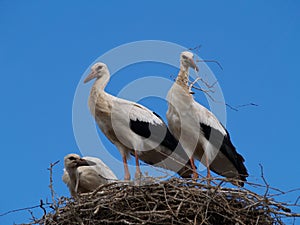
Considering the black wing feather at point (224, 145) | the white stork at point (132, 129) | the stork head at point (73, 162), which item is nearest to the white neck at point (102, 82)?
the white stork at point (132, 129)

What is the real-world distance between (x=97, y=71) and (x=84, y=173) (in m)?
1.52

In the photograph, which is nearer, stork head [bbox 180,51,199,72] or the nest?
the nest

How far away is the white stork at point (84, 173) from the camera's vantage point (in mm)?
9016

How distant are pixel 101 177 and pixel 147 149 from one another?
1067mm

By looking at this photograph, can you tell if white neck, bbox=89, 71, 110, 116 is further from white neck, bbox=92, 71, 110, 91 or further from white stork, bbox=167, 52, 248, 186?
white stork, bbox=167, 52, 248, 186

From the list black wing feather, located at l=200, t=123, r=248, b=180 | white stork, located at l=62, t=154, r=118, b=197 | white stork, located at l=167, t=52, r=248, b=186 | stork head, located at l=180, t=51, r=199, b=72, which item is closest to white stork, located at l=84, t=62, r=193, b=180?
white stork, located at l=167, t=52, r=248, b=186

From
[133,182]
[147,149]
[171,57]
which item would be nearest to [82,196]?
[133,182]

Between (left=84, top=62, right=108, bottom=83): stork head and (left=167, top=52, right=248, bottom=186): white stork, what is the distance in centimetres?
99

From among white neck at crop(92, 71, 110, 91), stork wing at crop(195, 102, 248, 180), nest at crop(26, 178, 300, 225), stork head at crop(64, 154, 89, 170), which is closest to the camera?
nest at crop(26, 178, 300, 225)

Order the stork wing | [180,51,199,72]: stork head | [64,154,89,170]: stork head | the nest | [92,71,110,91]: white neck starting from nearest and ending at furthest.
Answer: the nest < [64,154,89,170]: stork head < the stork wing < [180,51,199,72]: stork head < [92,71,110,91]: white neck

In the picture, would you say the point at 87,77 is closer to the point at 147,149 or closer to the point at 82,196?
the point at 147,149

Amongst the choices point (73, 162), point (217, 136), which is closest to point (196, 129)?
point (217, 136)

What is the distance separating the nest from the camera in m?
7.52

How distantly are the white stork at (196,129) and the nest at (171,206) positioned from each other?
167 centimetres
